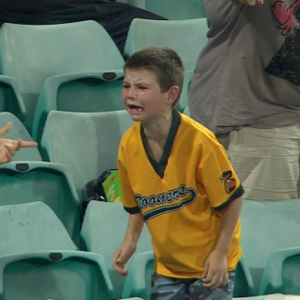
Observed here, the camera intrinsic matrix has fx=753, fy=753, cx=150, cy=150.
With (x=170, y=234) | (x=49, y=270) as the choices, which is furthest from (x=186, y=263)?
(x=49, y=270)

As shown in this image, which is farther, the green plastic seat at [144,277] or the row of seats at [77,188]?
the row of seats at [77,188]

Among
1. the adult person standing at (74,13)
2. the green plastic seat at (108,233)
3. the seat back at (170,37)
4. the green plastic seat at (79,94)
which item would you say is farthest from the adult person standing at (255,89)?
the adult person standing at (74,13)

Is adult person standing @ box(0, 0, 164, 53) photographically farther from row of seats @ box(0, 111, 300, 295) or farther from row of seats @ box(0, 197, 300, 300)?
row of seats @ box(0, 197, 300, 300)

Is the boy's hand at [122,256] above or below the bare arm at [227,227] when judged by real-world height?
below

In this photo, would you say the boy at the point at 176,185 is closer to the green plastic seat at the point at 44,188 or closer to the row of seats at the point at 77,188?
the row of seats at the point at 77,188

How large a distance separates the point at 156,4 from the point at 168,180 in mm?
2641

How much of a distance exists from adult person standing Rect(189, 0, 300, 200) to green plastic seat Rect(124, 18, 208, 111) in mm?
983

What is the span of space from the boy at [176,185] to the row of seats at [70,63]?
3.76ft

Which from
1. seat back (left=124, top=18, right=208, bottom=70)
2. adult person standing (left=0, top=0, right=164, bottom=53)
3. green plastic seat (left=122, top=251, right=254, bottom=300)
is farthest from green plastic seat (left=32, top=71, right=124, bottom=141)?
green plastic seat (left=122, top=251, right=254, bottom=300)

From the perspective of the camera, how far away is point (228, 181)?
5.74 feet

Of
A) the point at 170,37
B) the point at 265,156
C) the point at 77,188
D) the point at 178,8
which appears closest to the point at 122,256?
the point at 265,156

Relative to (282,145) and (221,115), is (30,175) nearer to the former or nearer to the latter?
(221,115)

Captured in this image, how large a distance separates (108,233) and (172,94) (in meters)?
0.66

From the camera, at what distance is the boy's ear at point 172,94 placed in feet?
5.74
